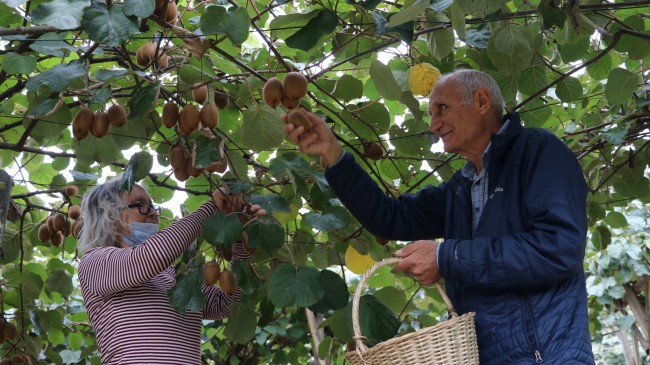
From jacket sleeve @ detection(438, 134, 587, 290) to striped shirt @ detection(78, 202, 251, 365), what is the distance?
72 centimetres

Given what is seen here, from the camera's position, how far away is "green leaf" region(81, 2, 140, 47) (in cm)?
168

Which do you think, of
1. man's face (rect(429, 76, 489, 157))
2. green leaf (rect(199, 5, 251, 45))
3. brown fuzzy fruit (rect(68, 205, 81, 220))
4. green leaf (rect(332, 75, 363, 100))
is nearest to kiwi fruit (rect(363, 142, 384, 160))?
green leaf (rect(332, 75, 363, 100))

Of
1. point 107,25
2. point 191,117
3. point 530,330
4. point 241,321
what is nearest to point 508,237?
point 530,330

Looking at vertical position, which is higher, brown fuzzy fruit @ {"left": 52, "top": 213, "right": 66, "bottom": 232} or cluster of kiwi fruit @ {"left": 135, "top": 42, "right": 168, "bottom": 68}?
cluster of kiwi fruit @ {"left": 135, "top": 42, "right": 168, "bottom": 68}

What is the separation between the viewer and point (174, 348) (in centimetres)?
227

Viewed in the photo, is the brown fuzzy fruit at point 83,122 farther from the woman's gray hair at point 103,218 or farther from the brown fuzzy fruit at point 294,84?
the brown fuzzy fruit at point 294,84

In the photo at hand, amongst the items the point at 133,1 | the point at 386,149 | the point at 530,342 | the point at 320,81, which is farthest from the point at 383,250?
the point at 133,1

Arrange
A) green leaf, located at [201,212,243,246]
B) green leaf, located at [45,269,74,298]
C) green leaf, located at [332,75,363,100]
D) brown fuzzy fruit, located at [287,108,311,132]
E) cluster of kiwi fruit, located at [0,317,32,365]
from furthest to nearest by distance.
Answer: green leaf, located at [45,269,74,298] < cluster of kiwi fruit, located at [0,317,32,365] < green leaf, located at [332,75,363,100] < brown fuzzy fruit, located at [287,108,311,132] < green leaf, located at [201,212,243,246]

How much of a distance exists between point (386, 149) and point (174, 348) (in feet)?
3.13

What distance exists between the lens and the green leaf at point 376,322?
215 cm

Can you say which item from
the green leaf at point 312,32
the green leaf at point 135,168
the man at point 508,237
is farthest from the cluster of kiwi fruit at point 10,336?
the green leaf at point 312,32

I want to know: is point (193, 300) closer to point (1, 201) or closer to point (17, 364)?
point (1, 201)

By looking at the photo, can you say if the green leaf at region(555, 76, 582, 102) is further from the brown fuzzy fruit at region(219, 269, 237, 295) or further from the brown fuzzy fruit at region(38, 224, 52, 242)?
the brown fuzzy fruit at region(38, 224, 52, 242)

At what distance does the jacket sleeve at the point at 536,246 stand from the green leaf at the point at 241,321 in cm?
98
